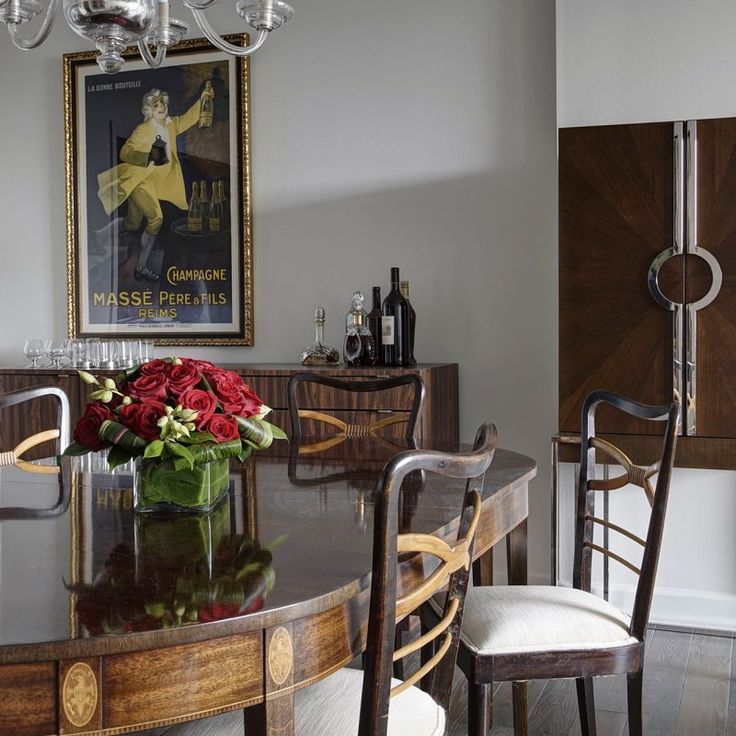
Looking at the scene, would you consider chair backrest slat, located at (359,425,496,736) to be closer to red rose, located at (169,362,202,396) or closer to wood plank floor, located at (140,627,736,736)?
red rose, located at (169,362,202,396)

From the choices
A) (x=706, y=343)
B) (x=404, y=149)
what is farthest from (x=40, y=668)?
(x=404, y=149)

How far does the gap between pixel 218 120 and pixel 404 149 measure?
89 cm

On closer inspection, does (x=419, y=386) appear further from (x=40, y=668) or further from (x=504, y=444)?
(x=40, y=668)

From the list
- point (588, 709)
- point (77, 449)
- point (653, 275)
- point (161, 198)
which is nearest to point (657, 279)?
point (653, 275)

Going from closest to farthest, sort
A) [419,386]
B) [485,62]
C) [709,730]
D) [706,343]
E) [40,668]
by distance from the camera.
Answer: [40,668]
[709,730]
[419,386]
[706,343]
[485,62]

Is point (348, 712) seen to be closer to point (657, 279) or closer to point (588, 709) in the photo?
point (588, 709)

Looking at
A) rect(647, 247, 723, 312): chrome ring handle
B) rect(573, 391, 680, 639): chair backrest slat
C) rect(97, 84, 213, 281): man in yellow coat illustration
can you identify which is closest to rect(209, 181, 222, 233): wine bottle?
rect(97, 84, 213, 281): man in yellow coat illustration

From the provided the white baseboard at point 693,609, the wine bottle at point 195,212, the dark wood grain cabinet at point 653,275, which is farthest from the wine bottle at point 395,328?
the white baseboard at point 693,609

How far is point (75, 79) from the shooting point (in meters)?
4.38

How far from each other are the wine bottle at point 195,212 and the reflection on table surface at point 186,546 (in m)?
2.17

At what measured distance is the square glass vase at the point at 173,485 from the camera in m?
1.63

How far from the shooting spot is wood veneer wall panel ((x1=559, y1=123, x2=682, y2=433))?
304 cm

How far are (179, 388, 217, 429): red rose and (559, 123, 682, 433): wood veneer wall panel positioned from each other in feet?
5.95

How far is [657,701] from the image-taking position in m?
2.67
